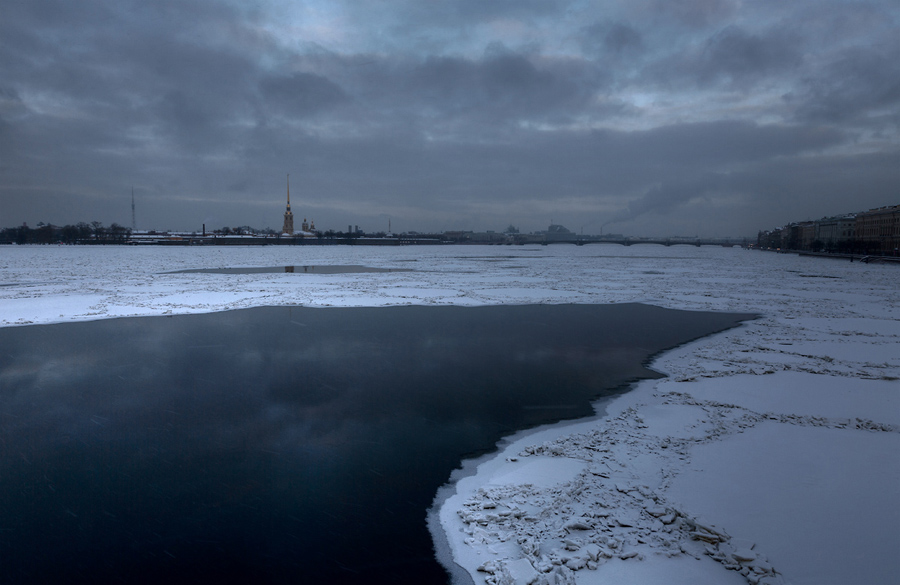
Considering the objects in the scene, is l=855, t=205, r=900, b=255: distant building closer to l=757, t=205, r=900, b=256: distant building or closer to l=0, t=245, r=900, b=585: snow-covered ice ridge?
l=757, t=205, r=900, b=256: distant building

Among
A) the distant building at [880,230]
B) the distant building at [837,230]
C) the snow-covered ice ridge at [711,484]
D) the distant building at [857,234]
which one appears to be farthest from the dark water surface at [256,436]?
the distant building at [837,230]

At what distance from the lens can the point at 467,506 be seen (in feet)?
13.1

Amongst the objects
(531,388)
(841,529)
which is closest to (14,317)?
(531,388)

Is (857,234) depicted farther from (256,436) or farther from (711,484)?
(256,436)

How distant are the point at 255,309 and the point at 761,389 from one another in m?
12.3

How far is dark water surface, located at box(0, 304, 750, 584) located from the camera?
347cm

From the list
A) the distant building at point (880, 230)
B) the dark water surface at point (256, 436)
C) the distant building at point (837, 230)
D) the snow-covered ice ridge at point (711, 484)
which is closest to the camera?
the snow-covered ice ridge at point (711, 484)

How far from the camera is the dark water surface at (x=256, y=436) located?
347 centimetres

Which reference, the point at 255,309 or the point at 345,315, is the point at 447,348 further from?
the point at 255,309

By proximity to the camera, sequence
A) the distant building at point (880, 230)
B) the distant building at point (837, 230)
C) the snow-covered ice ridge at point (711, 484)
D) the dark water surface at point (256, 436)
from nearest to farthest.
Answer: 1. the snow-covered ice ridge at point (711, 484)
2. the dark water surface at point (256, 436)
3. the distant building at point (880, 230)
4. the distant building at point (837, 230)

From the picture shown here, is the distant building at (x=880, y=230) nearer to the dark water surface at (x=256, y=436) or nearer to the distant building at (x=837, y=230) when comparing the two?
Result: the distant building at (x=837, y=230)

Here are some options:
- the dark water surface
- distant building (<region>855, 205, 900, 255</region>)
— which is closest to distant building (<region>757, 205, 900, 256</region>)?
distant building (<region>855, 205, 900, 255</region>)

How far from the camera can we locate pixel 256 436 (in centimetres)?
536

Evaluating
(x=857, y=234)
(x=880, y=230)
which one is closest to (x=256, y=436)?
(x=880, y=230)
